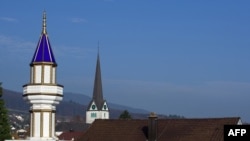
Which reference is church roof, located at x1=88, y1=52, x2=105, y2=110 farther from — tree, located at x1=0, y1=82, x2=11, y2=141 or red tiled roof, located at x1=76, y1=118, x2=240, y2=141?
tree, located at x1=0, y1=82, x2=11, y2=141

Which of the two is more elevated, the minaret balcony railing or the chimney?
the chimney

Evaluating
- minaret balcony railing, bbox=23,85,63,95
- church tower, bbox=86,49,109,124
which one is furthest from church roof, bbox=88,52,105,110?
minaret balcony railing, bbox=23,85,63,95

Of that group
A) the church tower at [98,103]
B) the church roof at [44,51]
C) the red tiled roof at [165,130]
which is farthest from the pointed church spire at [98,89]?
the church roof at [44,51]

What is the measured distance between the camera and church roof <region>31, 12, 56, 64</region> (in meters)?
21.4

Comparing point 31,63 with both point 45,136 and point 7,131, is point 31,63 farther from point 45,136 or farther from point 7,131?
point 7,131

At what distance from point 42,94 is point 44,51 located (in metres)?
1.49

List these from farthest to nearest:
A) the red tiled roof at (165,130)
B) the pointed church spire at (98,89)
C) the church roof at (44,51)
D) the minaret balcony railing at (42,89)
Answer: the pointed church spire at (98,89)
the red tiled roof at (165,130)
the church roof at (44,51)
the minaret balcony railing at (42,89)

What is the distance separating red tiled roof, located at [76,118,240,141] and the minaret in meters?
27.1

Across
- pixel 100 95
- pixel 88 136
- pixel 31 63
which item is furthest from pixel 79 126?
pixel 31 63

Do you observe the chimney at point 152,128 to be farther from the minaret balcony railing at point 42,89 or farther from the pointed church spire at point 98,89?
the pointed church spire at point 98,89

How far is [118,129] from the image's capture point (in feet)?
167

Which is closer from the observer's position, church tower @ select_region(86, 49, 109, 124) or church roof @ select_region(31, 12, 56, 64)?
church roof @ select_region(31, 12, 56, 64)

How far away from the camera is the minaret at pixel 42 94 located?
828 inches

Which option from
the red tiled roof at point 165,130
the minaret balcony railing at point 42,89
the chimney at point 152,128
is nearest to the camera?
the minaret balcony railing at point 42,89
